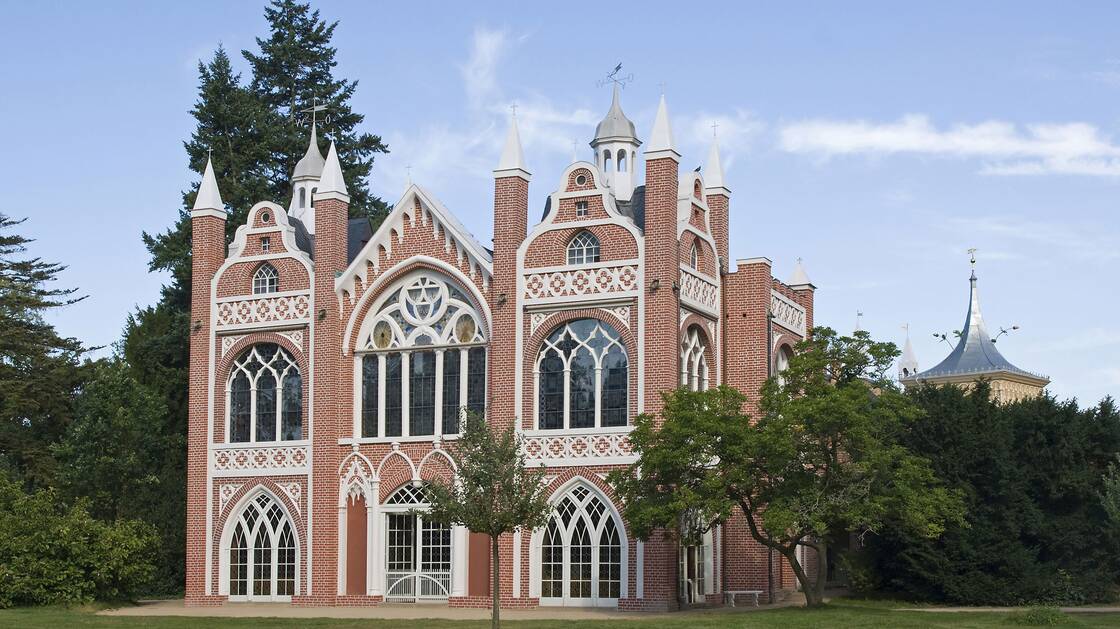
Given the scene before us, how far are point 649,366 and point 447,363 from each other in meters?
6.22

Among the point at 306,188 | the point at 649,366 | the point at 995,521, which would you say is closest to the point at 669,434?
the point at 649,366

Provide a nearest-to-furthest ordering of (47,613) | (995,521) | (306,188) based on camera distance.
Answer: (47,613)
(995,521)
(306,188)

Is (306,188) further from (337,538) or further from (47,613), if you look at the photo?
(47,613)

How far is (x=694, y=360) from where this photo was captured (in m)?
40.3

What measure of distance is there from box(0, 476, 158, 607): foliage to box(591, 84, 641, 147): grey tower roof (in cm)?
1792

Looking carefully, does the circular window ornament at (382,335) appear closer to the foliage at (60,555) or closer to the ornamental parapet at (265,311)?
the ornamental parapet at (265,311)

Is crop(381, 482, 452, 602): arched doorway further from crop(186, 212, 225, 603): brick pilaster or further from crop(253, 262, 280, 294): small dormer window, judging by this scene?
crop(253, 262, 280, 294): small dormer window

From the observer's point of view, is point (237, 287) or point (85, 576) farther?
point (237, 287)

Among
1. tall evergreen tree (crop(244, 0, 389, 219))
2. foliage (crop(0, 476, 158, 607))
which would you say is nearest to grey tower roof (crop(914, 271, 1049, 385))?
tall evergreen tree (crop(244, 0, 389, 219))

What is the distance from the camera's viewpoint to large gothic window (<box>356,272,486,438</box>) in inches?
1612

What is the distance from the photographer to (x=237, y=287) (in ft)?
146

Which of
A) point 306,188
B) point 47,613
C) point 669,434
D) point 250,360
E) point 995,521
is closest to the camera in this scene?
point 669,434

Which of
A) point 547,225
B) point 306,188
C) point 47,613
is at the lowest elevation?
point 47,613

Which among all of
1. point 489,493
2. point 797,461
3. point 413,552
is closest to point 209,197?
point 413,552
